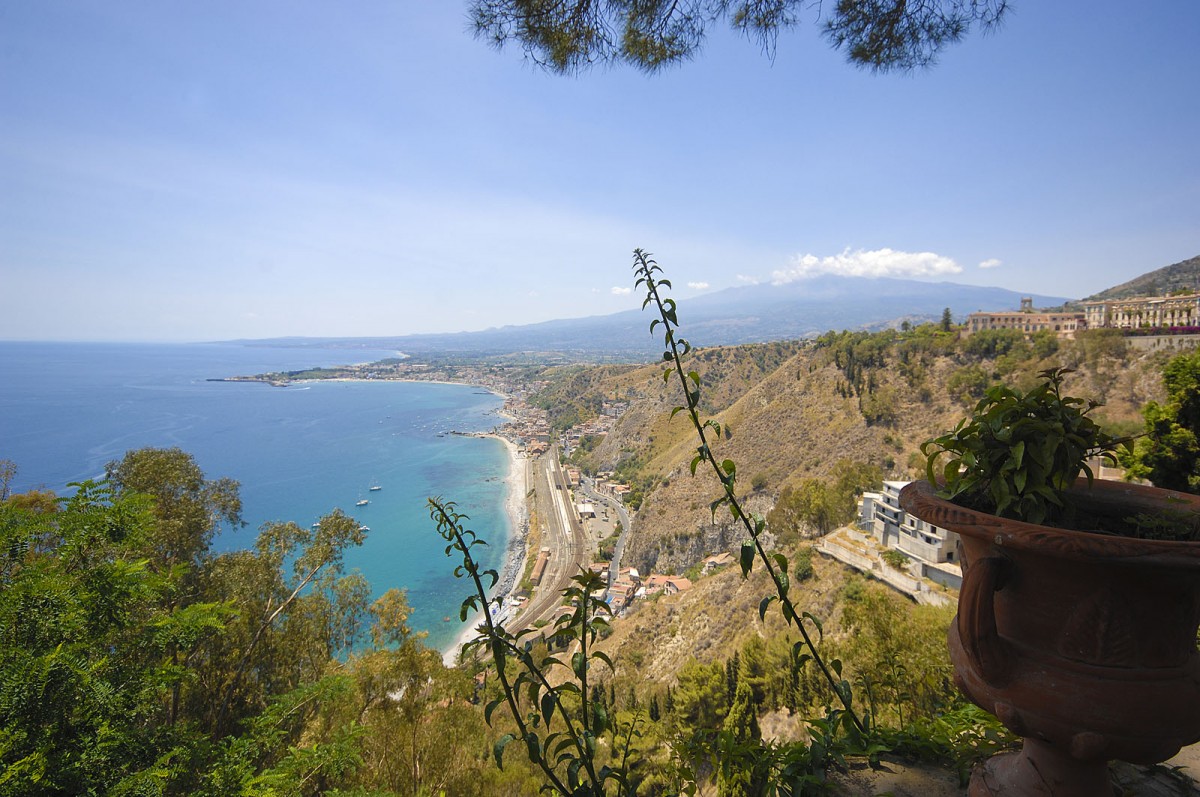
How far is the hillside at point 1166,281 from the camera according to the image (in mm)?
36219

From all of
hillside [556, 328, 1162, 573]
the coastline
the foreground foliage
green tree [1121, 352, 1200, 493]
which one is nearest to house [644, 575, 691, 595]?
hillside [556, 328, 1162, 573]

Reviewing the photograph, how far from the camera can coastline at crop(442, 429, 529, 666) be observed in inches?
773

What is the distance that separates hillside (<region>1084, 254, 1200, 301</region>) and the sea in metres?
48.7

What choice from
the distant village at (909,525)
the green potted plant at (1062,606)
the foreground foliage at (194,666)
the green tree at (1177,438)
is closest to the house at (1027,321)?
the distant village at (909,525)

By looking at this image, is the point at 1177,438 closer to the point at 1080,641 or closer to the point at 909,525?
the point at 1080,641

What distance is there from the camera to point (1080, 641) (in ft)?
3.31

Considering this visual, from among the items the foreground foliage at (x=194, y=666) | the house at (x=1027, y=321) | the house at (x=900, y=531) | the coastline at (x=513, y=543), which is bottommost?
the coastline at (x=513, y=543)

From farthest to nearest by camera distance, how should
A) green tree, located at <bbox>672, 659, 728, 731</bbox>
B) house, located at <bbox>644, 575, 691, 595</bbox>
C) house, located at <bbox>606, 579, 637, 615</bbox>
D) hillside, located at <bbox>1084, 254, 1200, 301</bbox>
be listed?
hillside, located at <bbox>1084, 254, 1200, 301</bbox> → house, located at <bbox>606, 579, 637, 615</bbox> → house, located at <bbox>644, 575, 691, 595</bbox> → green tree, located at <bbox>672, 659, 728, 731</bbox>

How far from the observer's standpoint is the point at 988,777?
4.11 ft

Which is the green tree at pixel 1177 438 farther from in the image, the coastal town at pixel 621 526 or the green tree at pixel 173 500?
the green tree at pixel 173 500

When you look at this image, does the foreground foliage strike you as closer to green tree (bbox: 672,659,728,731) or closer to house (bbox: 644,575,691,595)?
green tree (bbox: 672,659,728,731)

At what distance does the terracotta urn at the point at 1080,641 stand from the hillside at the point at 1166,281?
48.8m

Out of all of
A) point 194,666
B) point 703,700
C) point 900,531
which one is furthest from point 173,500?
point 900,531

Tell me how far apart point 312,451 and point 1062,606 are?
51.9m
